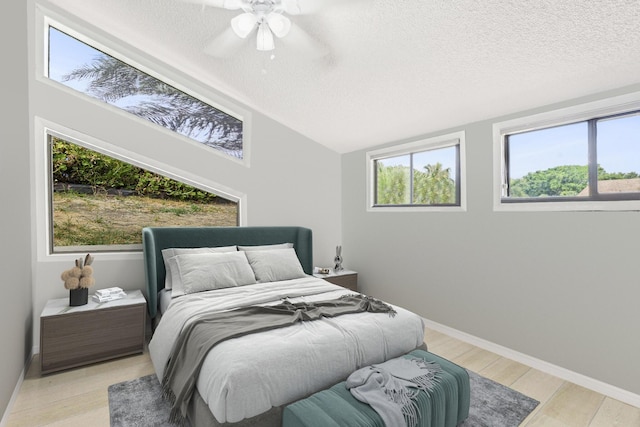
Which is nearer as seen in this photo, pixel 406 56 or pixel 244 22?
pixel 244 22

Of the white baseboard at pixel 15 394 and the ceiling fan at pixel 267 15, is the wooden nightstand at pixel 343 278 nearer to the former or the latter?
the ceiling fan at pixel 267 15

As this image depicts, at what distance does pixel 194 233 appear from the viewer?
3.41m

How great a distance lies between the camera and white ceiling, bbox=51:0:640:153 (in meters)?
1.99

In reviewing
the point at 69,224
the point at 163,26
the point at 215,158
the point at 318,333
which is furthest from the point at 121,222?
the point at 318,333

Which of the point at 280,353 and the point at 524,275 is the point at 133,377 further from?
the point at 524,275

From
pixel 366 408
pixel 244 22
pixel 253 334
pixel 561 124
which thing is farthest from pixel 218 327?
pixel 561 124

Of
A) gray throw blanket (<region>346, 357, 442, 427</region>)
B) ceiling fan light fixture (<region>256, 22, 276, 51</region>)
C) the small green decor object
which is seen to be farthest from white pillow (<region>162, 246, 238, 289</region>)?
gray throw blanket (<region>346, 357, 442, 427</region>)

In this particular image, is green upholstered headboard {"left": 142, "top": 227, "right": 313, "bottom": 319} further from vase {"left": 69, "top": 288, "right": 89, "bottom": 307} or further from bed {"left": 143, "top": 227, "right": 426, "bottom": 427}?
vase {"left": 69, "top": 288, "right": 89, "bottom": 307}

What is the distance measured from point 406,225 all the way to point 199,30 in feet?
9.49

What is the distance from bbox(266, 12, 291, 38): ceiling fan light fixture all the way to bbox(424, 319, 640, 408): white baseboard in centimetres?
318

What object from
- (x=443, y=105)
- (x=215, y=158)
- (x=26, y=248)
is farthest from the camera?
(x=215, y=158)

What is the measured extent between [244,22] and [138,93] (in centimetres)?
177

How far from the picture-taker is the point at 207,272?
9.61 ft

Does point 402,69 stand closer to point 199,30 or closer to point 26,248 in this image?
point 199,30
